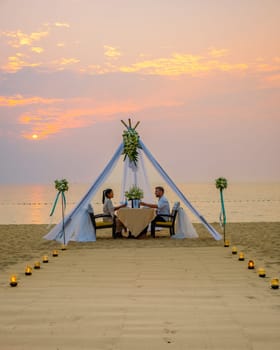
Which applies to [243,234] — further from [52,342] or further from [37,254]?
[52,342]

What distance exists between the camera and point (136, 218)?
49.4 ft

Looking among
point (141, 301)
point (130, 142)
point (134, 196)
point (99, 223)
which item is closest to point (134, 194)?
point (134, 196)

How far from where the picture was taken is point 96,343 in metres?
4.67

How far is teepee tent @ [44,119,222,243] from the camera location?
1453 centimetres

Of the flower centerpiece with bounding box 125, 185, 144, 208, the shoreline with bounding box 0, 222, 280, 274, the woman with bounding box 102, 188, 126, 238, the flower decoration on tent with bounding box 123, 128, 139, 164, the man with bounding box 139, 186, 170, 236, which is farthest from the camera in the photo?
the flower centerpiece with bounding box 125, 185, 144, 208

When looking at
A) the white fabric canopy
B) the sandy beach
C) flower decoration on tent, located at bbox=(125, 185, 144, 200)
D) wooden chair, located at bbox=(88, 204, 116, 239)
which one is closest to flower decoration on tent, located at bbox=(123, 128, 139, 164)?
the white fabric canopy

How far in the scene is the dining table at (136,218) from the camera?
1495cm

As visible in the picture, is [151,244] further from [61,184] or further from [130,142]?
[130,142]

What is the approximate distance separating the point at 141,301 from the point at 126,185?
10267 mm

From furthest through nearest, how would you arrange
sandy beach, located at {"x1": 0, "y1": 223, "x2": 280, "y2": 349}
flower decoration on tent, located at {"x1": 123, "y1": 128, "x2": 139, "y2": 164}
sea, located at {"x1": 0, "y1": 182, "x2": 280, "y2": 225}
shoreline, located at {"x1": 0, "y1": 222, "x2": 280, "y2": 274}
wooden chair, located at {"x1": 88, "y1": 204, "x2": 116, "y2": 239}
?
1. sea, located at {"x1": 0, "y1": 182, "x2": 280, "y2": 225}
2. flower decoration on tent, located at {"x1": 123, "y1": 128, "x2": 139, "y2": 164}
3. wooden chair, located at {"x1": 88, "y1": 204, "x2": 116, "y2": 239}
4. shoreline, located at {"x1": 0, "y1": 222, "x2": 280, "y2": 274}
5. sandy beach, located at {"x1": 0, "y1": 223, "x2": 280, "y2": 349}

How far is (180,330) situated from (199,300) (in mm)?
1449

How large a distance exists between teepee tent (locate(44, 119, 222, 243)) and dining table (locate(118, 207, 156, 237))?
2.62 feet

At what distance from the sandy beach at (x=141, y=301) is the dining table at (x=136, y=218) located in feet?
9.07

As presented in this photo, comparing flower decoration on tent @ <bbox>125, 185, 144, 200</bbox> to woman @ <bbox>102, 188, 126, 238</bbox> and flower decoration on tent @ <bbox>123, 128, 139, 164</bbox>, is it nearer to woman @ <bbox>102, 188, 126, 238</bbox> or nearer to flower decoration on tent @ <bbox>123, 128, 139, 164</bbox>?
woman @ <bbox>102, 188, 126, 238</bbox>
